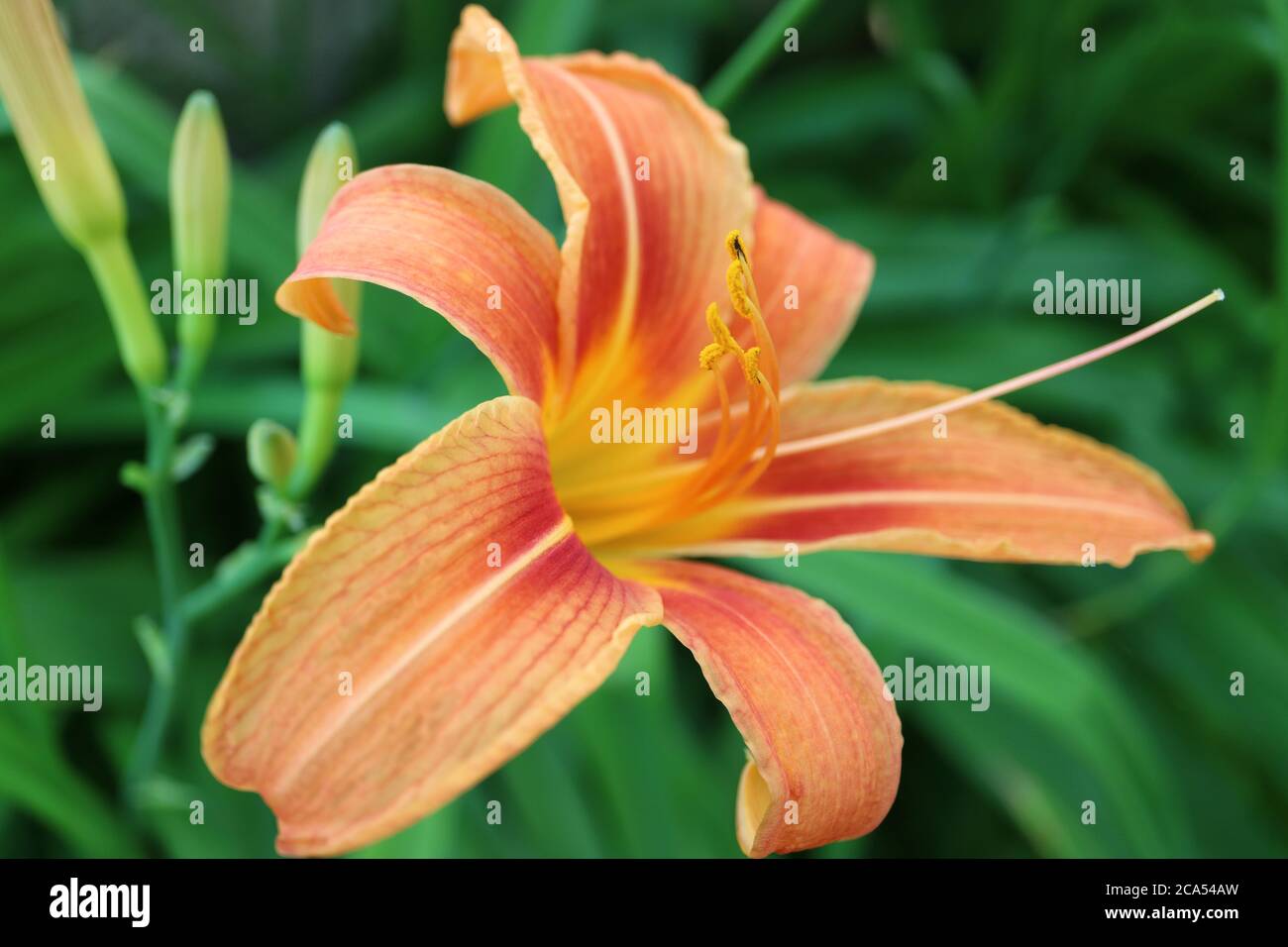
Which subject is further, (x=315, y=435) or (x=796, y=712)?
(x=315, y=435)

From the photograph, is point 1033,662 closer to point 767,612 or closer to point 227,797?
point 767,612

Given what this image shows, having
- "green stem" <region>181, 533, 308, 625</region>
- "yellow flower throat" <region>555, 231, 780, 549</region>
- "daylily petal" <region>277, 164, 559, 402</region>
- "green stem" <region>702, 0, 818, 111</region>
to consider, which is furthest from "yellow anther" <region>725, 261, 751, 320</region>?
"green stem" <region>181, 533, 308, 625</region>

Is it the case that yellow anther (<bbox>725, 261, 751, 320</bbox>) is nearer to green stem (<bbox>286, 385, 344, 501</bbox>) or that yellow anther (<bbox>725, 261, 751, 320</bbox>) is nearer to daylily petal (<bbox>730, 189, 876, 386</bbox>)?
daylily petal (<bbox>730, 189, 876, 386</bbox>)

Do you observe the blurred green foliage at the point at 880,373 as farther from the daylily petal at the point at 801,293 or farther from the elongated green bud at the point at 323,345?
the elongated green bud at the point at 323,345

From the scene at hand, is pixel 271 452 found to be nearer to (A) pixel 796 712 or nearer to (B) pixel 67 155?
(B) pixel 67 155

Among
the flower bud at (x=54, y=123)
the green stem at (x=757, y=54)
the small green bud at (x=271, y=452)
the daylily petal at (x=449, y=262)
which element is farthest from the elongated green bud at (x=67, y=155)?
the green stem at (x=757, y=54)

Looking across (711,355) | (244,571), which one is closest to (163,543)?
(244,571)

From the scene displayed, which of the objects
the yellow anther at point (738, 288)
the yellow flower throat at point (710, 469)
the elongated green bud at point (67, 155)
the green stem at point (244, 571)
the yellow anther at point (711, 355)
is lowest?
the green stem at point (244, 571)
